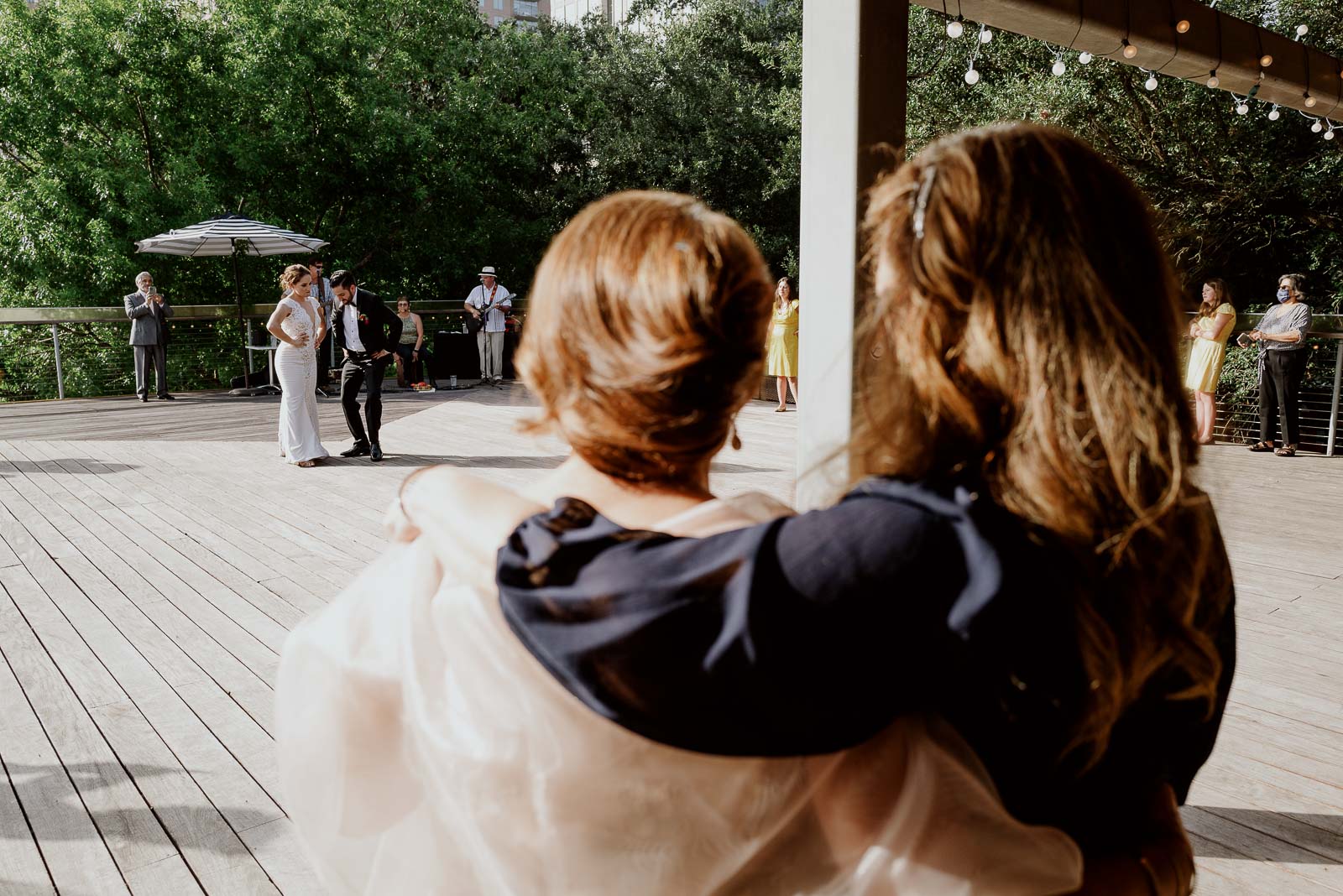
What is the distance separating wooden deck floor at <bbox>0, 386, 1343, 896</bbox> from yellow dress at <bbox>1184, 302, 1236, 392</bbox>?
1095 millimetres

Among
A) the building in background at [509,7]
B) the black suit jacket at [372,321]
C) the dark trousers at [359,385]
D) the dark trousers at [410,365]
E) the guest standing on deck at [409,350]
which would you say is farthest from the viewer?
the building in background at [509,7]

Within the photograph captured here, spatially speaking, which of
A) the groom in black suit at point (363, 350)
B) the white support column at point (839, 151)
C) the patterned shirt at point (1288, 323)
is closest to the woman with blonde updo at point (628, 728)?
the white support column at point (839, 151)

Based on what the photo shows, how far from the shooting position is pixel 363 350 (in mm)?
8758

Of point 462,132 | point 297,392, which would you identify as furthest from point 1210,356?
point 462,132

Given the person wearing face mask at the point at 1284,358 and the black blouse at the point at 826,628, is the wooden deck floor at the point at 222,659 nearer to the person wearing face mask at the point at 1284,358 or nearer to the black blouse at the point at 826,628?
the black blouse at the point at 826,628

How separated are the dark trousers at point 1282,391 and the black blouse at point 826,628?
32.4 feet

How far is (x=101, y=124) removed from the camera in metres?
A: 17.7

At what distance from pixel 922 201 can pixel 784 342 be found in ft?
36.1

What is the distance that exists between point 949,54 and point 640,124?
944cm

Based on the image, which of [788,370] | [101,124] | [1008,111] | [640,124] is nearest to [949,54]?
[1008,111]

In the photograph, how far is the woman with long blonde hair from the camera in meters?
0.83

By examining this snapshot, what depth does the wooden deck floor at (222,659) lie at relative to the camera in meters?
2.59

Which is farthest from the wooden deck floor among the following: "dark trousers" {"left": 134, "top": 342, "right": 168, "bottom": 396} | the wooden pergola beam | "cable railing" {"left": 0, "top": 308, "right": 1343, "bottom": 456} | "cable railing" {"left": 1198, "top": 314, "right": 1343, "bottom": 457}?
"cable railing" {"left": 0, "top": 308, "right": 1343, "bottom": 456}

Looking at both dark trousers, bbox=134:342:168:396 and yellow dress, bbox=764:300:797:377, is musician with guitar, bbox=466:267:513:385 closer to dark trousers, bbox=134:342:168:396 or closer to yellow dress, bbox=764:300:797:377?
dark trousers, bbox=134:342:168:396
